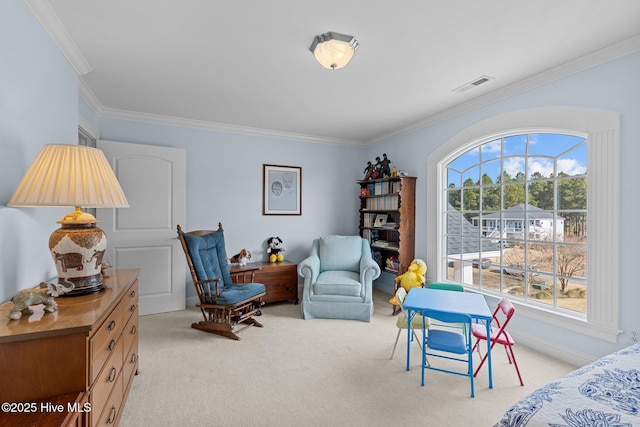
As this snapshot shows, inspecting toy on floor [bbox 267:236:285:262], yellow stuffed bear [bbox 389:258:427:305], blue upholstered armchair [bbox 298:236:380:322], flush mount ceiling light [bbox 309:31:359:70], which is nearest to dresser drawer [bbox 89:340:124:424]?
blue upholstered armchair [bbox 298:236:380:322]

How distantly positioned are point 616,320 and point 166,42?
13.1 feet

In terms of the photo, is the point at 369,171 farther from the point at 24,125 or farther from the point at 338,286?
the point at 24,125

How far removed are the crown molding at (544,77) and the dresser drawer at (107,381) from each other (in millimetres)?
3821

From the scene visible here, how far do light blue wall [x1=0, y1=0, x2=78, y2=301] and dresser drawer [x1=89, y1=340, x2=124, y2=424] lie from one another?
1.93ft

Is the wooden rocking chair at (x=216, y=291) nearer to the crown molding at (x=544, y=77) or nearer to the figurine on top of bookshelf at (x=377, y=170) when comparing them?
the figurine on top of bookshelf at (x=377, y=170)

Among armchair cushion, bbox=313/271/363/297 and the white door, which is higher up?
the white door

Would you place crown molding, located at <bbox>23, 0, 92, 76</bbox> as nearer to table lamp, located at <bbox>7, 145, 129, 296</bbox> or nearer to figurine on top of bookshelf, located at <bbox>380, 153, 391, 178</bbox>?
table lamp, located at <bbox>7, 145, 129, 296</bbox>

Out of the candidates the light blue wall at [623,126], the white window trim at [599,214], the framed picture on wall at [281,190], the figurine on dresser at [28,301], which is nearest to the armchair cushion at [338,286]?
the framed picture on wall at [281,190]

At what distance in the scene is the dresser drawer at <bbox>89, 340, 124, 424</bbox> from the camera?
51.0 inches

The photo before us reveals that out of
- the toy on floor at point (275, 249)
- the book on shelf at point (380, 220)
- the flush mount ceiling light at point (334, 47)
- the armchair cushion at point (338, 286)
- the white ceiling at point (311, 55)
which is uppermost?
the white ceiling at point (311, 55)

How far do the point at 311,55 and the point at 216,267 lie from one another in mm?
2515

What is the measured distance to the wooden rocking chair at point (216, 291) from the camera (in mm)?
3107

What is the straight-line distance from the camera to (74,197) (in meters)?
1.48

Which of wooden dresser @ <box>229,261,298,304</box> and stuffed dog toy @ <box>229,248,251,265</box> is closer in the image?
wooden dresser @ <box>229,261,298,304</box>
